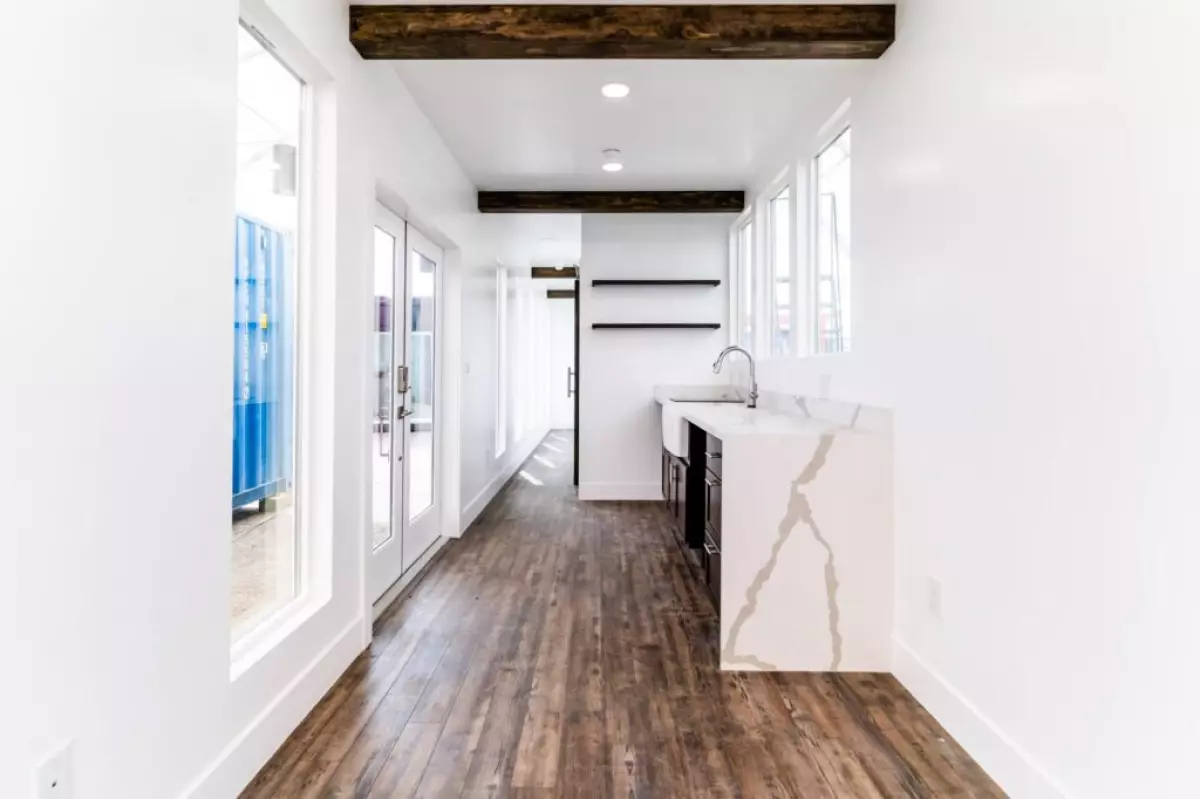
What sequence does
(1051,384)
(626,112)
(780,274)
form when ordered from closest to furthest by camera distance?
1. (1051,384)
2. (626,112)
3. (780,274)

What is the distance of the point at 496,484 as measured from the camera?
6543mm

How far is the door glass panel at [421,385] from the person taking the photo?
4.07 meters

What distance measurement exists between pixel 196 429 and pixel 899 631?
2479 mm

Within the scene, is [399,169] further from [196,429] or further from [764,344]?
[764,344]

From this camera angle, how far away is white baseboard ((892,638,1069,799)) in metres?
1.78

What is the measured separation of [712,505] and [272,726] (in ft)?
6.34

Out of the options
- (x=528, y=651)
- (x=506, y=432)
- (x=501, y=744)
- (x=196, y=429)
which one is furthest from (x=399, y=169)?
(x=506, y=432)

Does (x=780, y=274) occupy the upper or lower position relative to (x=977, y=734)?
upper

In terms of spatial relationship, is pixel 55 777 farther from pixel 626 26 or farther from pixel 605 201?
pixel 605 201

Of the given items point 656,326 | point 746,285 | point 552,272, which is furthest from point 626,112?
point 552,272

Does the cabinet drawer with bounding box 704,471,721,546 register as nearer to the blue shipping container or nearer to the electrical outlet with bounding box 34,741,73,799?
the blue shipping container

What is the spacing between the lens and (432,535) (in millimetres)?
4473

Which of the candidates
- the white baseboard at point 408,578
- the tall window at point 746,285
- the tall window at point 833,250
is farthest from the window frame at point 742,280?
the white baseboard at point 408,578

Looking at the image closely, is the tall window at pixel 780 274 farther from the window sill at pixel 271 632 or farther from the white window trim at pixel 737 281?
the window sill at pixel 271 632
